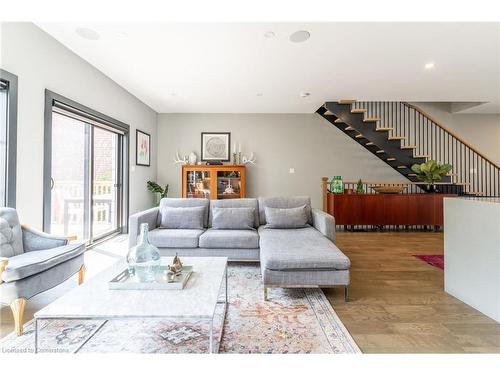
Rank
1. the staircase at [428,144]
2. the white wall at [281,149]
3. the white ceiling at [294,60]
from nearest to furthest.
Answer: the white ceiling at [294,60], the staircase at [428,144], the white wall at [281,149]

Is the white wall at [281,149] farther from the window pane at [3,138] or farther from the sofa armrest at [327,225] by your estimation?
the window pane at [3,138]

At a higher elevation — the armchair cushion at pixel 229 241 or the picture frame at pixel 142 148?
the picture frame at pixel 142 148

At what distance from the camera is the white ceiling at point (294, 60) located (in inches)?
96.9

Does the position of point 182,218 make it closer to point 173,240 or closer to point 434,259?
point 173,240

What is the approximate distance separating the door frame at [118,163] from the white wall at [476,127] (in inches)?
259

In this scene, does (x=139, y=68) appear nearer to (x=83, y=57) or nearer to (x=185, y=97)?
(x=83, y=57)

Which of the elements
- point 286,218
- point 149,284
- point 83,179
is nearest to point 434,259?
point 286,218

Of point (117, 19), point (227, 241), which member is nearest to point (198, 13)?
point (117, 19)

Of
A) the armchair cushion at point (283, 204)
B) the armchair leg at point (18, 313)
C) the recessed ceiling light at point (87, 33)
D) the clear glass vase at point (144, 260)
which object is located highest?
the recessed ceiling light at point (87, 33)

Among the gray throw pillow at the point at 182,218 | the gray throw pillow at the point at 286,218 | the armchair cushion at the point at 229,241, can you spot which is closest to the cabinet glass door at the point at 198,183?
the gray throw pillow at the point at 182,218

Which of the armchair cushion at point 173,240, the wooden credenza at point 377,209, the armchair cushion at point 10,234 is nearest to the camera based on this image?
the armchair cushion at point 10,234

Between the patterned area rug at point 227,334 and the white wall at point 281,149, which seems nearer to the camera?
the patterned area rug at point 227,334

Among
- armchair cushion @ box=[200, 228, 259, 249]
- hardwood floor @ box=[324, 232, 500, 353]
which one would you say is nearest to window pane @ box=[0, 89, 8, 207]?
armchair cushion @ box=[200, 228, 259, 249]

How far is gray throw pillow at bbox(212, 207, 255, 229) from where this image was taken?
306 cm
